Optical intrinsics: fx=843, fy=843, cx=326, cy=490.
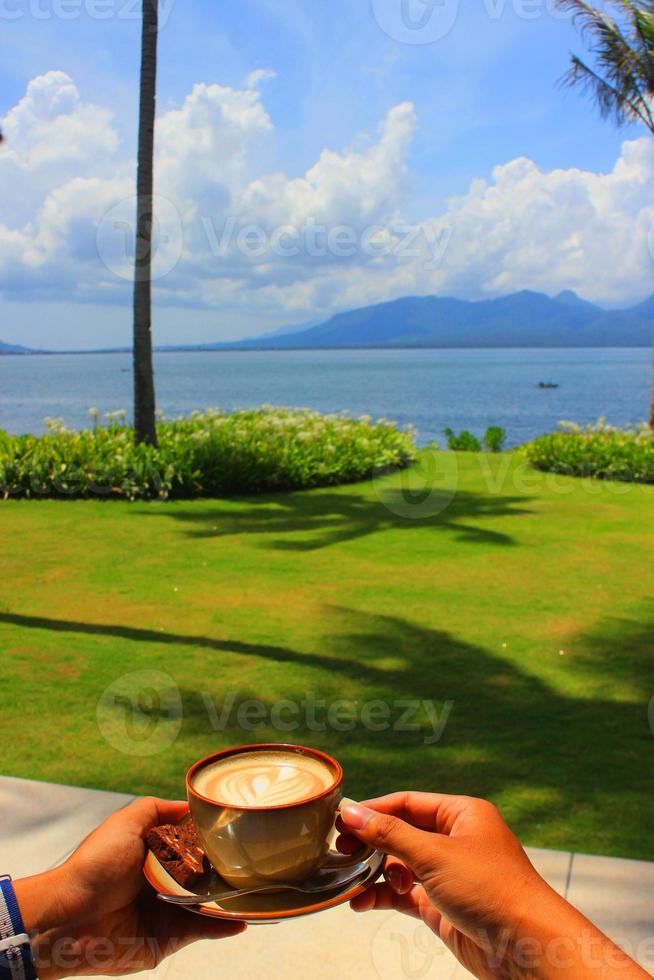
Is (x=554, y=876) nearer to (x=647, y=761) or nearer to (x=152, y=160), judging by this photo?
(x=647, y=761)

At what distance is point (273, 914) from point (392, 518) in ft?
29.8

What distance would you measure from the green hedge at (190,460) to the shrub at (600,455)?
2.48 m

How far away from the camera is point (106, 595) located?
711 cm

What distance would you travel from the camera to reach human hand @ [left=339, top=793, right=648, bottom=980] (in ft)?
4.25

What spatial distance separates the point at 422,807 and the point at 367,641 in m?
4.41

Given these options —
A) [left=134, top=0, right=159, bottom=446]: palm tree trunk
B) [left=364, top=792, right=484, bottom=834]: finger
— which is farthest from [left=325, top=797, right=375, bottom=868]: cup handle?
[left=134, top=0, right=159, bottom=446]: palm tree trunk

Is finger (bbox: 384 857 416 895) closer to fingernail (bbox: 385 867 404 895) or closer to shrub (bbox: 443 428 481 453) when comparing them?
fingernail (bbox: 385 867 404 895)

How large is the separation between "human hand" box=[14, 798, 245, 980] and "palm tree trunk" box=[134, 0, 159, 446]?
11161 mm

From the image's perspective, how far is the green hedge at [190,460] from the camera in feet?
38.1

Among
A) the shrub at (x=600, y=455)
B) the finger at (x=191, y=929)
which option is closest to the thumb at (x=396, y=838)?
the finger at (x=191, y=929)

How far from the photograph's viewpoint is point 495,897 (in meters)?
1.39

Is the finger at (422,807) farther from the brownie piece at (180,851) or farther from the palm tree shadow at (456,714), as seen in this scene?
the palm tree shadow at (456,714)

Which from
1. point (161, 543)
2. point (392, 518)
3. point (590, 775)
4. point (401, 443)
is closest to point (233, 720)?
point (590, 775)

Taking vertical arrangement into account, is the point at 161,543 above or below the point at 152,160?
below
